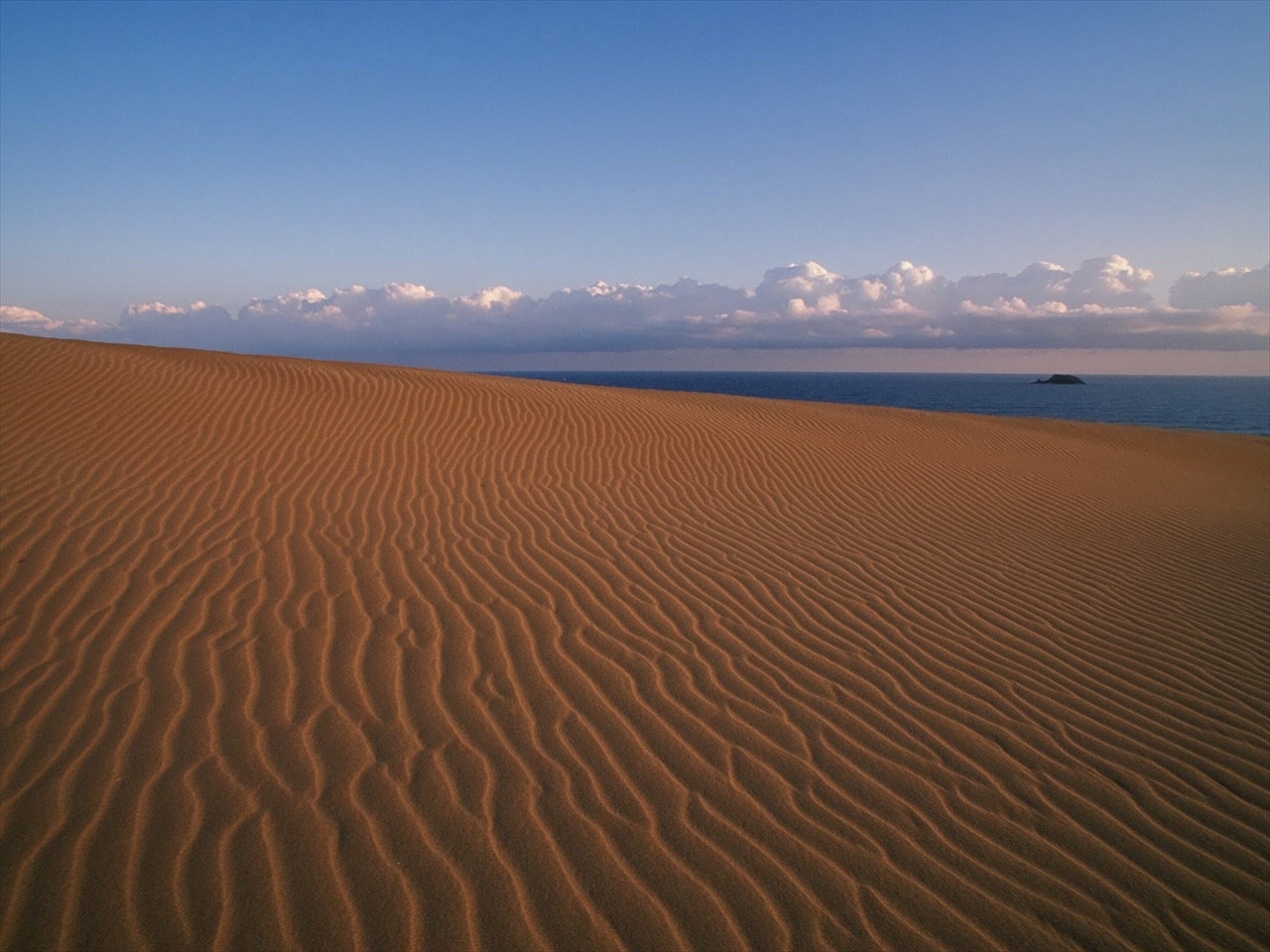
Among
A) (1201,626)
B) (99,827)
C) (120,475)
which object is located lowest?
(1201,626)

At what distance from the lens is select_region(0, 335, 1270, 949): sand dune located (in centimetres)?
230

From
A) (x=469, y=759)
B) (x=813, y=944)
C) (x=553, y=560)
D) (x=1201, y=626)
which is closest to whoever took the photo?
(x=813, y=944)

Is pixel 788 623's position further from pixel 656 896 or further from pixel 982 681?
pixel 656 896

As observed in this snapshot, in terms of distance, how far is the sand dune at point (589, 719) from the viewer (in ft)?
7.54

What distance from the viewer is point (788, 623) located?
4.61 metres

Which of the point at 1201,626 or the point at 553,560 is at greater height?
the point at 553,560

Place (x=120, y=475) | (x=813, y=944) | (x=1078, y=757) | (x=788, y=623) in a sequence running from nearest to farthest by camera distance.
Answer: (x=813, y=944) < (x=1078, y=757) < (x=788, y=623) < (x=120, y=475)

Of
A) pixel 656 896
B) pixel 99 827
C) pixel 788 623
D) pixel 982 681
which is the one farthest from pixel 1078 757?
pixel 99 827

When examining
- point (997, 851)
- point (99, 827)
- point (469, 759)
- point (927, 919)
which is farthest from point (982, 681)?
point (99, 827)

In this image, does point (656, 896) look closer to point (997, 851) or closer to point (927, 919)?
point (927, 919)

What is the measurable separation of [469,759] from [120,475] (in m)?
5.66

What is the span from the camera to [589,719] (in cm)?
334

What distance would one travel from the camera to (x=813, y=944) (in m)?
2.19

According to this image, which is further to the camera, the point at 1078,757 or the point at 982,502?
the point at 982,502
